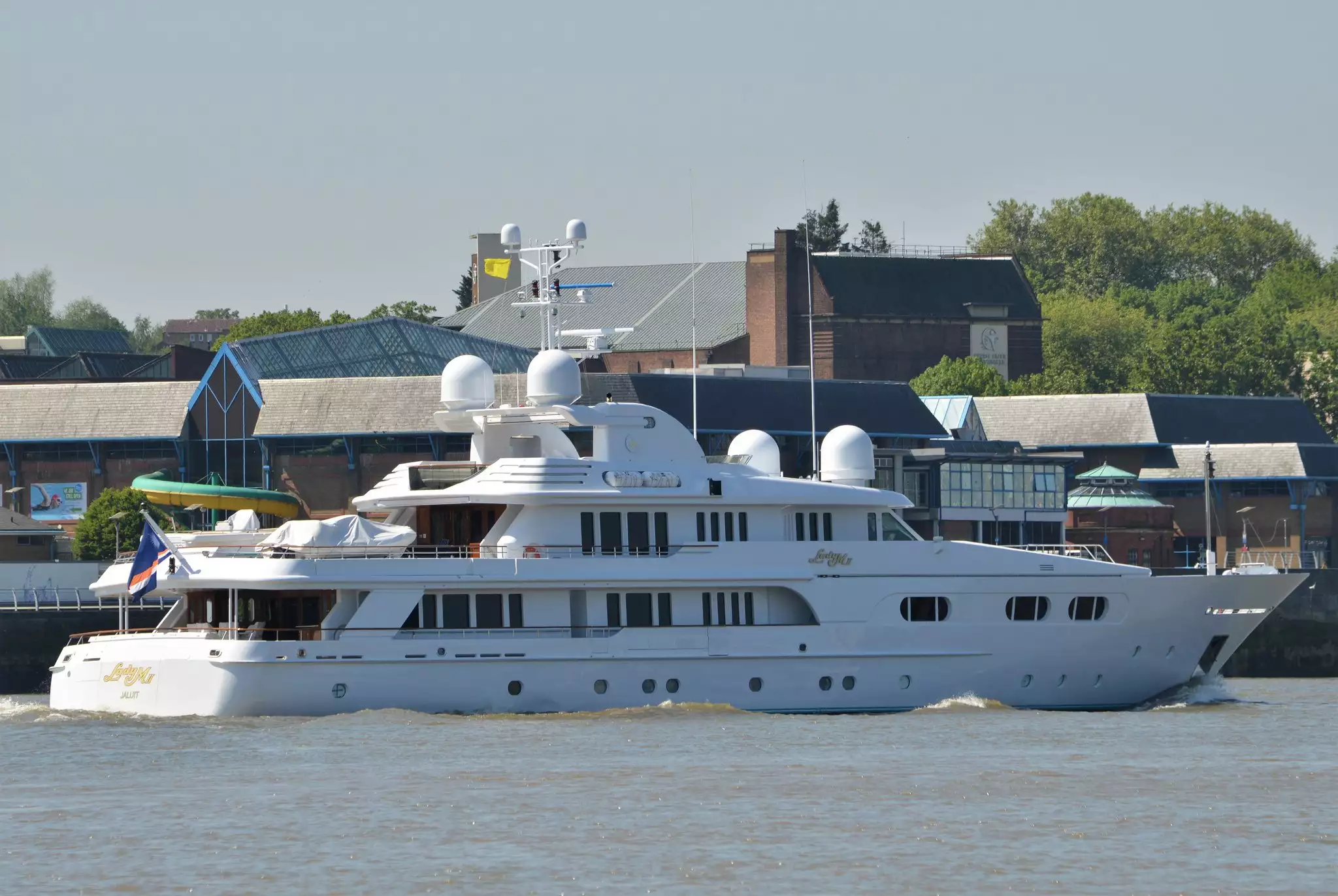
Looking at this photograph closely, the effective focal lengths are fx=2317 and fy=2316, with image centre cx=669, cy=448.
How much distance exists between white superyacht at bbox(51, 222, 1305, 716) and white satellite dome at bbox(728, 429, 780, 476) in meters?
2.08

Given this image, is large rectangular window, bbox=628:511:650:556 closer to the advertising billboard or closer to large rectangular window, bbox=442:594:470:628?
large rectangular window, bbox=442:594:470:628

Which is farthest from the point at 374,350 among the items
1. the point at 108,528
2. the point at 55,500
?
the point at 108,528

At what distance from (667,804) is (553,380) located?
47.5 ft

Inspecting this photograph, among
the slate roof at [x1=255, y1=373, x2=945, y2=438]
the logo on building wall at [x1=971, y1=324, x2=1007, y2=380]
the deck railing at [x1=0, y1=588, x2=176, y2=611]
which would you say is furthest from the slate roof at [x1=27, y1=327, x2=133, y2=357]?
the deck railing at [x1=0, y1=588, x2=176, y2=611]

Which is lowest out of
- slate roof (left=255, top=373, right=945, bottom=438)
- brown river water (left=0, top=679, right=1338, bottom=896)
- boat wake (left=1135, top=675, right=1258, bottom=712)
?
brown river water (left=0, top=679, right=1338, bottom=896)

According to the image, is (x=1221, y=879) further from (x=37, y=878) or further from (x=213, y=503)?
(x=213, y=503)

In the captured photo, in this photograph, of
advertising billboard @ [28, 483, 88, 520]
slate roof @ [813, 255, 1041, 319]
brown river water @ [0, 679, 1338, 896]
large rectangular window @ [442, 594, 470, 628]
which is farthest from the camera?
slate roof @ [813, 255, 1041, 319]

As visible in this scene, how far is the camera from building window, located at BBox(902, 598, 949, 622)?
4506cm

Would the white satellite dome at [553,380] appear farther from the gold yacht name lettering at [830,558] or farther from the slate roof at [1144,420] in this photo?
the slate roof at [1144,420]

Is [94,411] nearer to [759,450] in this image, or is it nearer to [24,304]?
[759,450]

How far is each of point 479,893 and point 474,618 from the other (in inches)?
673

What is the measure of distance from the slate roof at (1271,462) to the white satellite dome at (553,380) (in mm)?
49090

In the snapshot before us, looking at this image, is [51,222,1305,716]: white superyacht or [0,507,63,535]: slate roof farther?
[0,507,63,535]: slate roof

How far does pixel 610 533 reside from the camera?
4428 centimetres
